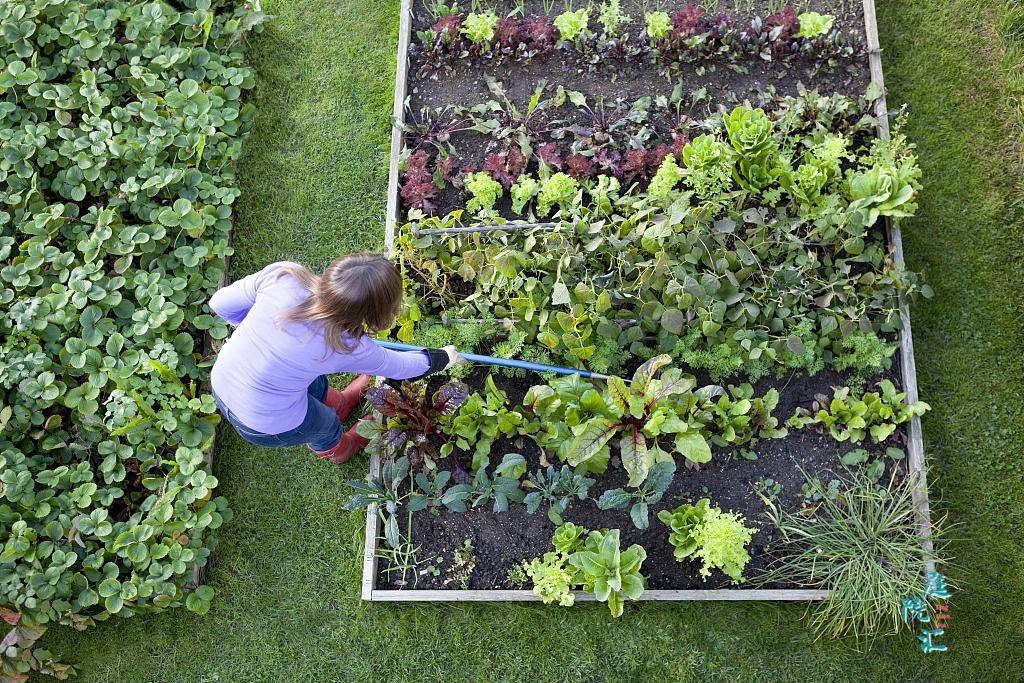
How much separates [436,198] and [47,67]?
8.12 feet

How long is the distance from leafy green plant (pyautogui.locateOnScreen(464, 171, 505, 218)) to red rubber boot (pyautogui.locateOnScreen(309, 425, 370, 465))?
1301mm

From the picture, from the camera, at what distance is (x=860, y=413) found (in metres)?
3.36

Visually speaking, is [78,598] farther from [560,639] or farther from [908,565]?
[908,565]

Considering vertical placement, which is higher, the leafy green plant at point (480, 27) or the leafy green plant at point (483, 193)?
the leafy green plant at point (480, 27)

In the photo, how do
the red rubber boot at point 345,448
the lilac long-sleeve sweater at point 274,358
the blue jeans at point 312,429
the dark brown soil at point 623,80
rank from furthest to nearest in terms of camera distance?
the dark brown soil at point 623,80
the red rubber boot at point 345,448
the blue jeans at point 312,429
the lilac long-sleeve sweater at point 274,358

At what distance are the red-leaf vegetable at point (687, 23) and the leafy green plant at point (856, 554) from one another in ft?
8.32

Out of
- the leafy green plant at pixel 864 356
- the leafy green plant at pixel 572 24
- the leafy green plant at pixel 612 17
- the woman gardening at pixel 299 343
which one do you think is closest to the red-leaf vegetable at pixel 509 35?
the leafy green plant at pixel 572 24

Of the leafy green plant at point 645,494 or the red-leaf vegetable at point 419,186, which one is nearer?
the leafy green plant at point 645,494

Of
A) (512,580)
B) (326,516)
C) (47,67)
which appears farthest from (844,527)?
(47,67)

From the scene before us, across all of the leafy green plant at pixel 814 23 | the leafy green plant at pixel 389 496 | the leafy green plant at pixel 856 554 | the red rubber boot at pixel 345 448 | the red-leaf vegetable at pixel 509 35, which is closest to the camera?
the leafy green plant at pixel 856 554

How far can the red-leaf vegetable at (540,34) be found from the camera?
4.13 metres

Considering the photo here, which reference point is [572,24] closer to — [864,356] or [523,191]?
[523,191]

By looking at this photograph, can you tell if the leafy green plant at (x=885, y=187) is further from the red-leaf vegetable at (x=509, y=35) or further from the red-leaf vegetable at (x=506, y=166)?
the red-leaf vegetable at (x=509, y=35)

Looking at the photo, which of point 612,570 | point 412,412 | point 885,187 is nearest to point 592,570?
point 612,570
